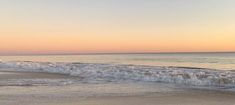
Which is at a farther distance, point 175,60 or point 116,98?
point 175,60

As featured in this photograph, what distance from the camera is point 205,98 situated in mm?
15430

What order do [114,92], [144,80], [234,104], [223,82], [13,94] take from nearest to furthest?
[234,104] < [13,94] < [114,92] < [223,82] < [144,80]

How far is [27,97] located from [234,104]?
7514mm

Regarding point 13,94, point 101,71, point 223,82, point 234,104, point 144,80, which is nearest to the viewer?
point 234,104

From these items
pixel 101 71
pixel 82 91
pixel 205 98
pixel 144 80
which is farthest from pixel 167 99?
pixel 101 71

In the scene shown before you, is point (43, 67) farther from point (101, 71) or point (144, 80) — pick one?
point (144, 80)

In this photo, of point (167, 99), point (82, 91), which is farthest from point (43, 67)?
point (167, 99)

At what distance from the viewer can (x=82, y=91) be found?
1755 cm

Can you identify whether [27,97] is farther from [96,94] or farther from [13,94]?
[96,94]

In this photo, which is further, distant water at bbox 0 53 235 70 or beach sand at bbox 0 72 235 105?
distant water at bbox 0 53 235 70

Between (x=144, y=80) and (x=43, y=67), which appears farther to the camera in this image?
(x=43, y=67)

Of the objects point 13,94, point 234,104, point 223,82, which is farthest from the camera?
point 223,82

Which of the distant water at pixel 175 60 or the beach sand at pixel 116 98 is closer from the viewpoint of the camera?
the beach sand at pixel 116 98

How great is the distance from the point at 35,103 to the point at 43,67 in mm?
25376
